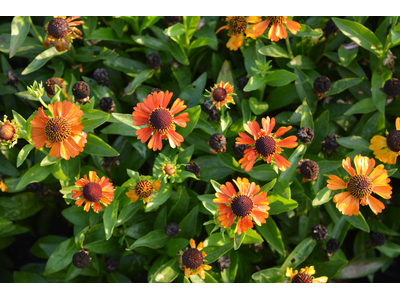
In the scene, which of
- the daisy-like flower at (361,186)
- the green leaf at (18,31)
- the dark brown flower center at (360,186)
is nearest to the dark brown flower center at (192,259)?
the daisy-like flower at (361,186)

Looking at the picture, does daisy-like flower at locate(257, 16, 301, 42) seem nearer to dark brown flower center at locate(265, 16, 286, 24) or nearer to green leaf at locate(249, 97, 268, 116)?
Result: dark brown flower center at locate(265, 16, 286, 24)

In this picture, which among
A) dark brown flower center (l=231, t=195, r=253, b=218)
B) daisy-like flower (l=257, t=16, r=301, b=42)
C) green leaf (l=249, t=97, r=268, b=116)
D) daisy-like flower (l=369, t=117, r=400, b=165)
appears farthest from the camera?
green leaf (l=249, t=97, r=268, b=116)

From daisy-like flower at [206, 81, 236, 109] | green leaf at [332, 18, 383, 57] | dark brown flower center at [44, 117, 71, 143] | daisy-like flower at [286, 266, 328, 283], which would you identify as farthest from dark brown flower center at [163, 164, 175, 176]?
green leaf at [332, 18, 383, 57]

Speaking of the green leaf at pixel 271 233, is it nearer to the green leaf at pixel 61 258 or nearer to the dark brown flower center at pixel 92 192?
the dark brown flower center at pixel 92 192

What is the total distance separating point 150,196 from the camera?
1718 millimetres

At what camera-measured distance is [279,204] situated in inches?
68.8

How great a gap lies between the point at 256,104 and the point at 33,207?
163 centimetres

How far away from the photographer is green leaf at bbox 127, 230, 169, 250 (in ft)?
5.92

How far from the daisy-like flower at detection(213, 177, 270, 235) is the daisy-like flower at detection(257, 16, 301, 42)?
2.87ft

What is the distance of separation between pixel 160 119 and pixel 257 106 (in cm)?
69

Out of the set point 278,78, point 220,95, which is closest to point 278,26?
point 278,78

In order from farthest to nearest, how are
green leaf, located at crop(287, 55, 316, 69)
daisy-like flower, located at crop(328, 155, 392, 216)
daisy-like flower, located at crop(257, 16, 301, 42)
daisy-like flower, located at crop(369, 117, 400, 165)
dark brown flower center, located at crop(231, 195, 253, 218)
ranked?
green leaf, located at crop(287, 55, 316, 69) → daisy-like flower, located at crop(257, 16, 301, 42) → daisy-like flower, located at crop(369, 117, 400, 165) → daisy-like flower, located at crop(328, 155, 392, 216) → dark brown flower center, located at crop(231, 195, 253, 218)

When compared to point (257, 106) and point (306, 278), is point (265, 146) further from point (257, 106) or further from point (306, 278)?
point (306, 278)

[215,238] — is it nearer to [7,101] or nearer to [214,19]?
[214,19]
